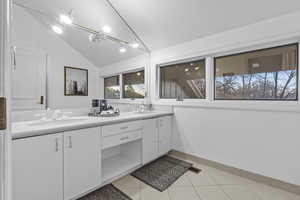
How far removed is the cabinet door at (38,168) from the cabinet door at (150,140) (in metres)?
1.06

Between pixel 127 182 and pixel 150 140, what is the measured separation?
619mm

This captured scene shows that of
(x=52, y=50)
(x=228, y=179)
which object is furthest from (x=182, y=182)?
(x=52, y=50)

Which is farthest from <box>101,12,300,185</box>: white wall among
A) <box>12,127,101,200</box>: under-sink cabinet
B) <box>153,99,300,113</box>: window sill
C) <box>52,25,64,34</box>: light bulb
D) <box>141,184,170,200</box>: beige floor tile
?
<box>12,127,101,200</box>: under-sink cabinet

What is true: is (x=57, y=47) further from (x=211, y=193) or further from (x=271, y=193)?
(x=271, y=193)

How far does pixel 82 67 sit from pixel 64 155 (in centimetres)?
102

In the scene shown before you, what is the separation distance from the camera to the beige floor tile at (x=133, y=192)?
1.47 meters

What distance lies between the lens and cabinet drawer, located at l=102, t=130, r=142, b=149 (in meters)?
1.54

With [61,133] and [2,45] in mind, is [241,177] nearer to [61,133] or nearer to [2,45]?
[61,133]

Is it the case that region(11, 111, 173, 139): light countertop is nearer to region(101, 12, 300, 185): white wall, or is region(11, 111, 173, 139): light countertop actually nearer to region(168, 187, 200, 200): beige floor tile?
region(101, 12, 300, 185): white wall

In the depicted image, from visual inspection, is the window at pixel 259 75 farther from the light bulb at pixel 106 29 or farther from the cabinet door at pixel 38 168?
the cabinet door at pixel 38 168

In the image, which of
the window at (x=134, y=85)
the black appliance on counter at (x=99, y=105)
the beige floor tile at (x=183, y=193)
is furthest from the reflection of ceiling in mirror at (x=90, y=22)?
the beige floor tile at (x=183, y=193)

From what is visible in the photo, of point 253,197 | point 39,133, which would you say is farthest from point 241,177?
point 39,133

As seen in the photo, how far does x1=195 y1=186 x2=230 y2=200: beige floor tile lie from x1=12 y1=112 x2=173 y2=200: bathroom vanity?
0.79 metres

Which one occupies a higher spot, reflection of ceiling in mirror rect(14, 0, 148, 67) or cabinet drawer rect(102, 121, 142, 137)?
reflection of ceiling in mirror rect(14, 0, 148, 67)
